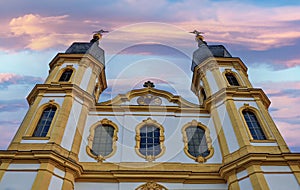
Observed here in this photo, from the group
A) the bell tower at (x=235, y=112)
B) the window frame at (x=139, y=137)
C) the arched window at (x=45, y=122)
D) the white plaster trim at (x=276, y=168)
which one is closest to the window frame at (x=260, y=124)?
the bell tower at (x=235, y=112)

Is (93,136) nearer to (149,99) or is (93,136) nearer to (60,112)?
(60,112)

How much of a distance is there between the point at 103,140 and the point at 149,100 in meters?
5.04

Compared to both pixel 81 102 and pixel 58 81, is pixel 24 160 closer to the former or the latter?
Answer: pixel 81 102

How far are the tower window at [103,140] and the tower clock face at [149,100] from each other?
3490mm

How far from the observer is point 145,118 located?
1719cm

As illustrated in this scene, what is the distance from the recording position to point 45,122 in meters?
15.0

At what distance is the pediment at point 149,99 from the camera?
1867 cm

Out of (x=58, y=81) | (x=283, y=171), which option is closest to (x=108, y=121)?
(x=58, y=81)

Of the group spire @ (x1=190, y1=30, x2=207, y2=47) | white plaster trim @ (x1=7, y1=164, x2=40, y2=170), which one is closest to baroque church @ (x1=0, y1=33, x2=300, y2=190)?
white plaster trim @ (x1=7, y1=164, x2=40, y2=170)

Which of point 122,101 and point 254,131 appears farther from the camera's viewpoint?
point 122,101

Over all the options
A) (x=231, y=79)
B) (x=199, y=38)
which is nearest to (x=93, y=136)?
(x=231, y=79)

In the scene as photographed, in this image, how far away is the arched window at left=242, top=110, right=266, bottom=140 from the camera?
1496 centimetres

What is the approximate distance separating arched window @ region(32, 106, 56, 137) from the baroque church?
0.18ft

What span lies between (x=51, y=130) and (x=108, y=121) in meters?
3.70
